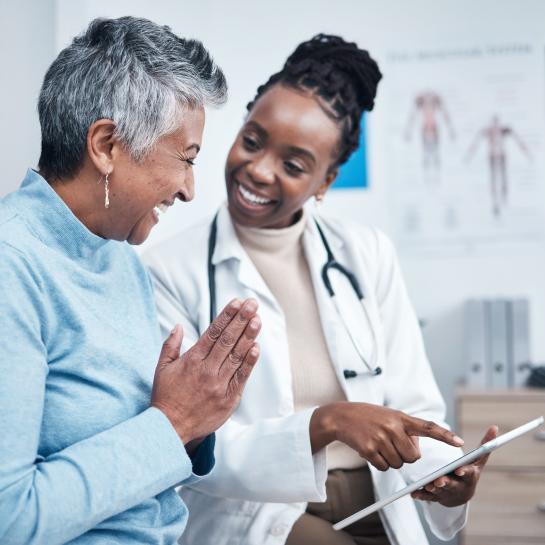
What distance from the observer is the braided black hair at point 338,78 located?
64.5 inches

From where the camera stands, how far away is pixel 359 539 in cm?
152

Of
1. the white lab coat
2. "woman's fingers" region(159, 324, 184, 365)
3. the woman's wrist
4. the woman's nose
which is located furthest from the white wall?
the woman's wrist

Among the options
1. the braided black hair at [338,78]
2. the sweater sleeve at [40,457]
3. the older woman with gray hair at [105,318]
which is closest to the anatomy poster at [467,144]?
the braided black hair at [338,78]

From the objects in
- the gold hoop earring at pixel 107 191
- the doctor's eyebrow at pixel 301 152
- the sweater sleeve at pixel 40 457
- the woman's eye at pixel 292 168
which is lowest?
the sweater sleeve at pixel 40 457

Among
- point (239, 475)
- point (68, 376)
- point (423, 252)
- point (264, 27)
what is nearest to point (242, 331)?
point (68, 376)

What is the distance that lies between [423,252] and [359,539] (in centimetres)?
165

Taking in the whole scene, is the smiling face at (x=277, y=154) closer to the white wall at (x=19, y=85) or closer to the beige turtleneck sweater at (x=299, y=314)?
the beige turtleneck sweater at (x=299, y=314)

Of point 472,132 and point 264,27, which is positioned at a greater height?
point 264,27

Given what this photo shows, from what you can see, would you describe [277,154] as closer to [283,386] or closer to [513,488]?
[283,386]

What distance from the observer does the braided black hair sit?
1.64 meters

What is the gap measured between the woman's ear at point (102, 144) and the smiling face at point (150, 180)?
1 cm

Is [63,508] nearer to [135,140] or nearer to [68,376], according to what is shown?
[68,376]

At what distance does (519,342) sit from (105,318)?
6.25ft

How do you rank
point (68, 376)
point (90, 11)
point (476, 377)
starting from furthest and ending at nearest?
point (476, 377) < point (90, 11) < point (68, 376)
